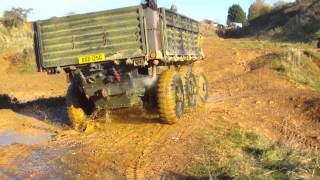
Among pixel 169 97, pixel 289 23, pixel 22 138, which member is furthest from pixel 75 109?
pixel 289 23

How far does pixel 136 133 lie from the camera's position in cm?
1052

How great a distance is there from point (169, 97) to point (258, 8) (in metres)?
63.2

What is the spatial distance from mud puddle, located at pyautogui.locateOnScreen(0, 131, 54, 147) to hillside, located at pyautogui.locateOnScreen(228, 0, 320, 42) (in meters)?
33.0

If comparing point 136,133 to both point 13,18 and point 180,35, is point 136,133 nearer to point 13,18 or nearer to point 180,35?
point 180,35

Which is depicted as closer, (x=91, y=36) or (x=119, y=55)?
(x=119, y=55)

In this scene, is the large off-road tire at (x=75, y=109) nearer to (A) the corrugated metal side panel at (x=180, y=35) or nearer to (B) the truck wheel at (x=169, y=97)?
(B) the truck wheel at (x=169, y=97)

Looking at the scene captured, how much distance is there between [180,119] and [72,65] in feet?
8.48

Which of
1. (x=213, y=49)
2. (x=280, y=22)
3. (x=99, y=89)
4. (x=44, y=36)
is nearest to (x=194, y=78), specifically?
(x=99, y=89)

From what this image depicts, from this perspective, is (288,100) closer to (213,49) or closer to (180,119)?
(180,119)

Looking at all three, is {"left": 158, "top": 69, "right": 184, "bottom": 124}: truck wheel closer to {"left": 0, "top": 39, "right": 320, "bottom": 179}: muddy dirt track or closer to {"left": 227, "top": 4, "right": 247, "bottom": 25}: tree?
{"left": 0, "top": 39, "right": 320, "bottom": 179}: muddy dirt track

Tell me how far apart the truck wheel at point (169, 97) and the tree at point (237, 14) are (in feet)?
214

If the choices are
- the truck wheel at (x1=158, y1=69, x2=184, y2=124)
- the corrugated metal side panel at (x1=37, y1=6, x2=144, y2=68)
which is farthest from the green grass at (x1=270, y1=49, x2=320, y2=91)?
the corrugated metal side panel at (x1=37, y1=6, x2=144, y2=68)

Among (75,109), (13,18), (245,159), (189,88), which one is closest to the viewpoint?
(245,159)

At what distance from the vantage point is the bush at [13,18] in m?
44.0
